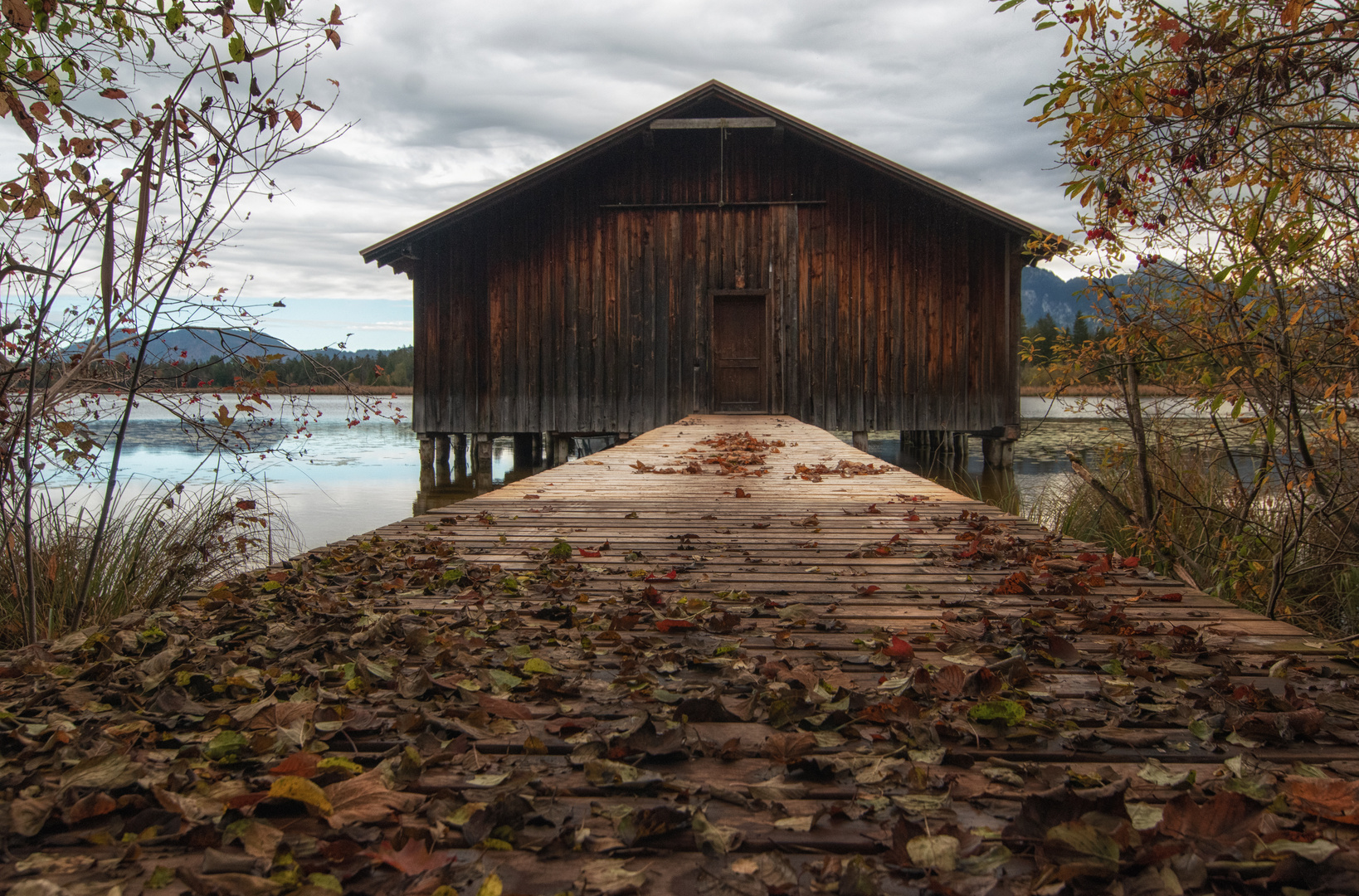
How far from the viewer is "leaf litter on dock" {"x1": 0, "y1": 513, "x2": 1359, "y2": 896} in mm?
1213

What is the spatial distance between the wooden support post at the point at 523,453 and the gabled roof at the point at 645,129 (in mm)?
5328

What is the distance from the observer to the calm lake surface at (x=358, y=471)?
10.1 metres

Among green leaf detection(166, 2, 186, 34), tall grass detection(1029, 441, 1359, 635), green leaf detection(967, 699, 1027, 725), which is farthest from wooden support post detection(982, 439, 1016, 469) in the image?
green leaf detection(967, 699, 1027, 725)

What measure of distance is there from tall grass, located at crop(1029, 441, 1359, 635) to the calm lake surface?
0.62 m

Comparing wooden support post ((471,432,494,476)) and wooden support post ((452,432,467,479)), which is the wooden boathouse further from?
wooden support post ((452,432,467,479))

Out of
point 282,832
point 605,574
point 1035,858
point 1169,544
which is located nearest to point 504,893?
point 282,832

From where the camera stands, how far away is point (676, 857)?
1.27 m

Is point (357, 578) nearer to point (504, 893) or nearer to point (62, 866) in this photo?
point (62, 866)

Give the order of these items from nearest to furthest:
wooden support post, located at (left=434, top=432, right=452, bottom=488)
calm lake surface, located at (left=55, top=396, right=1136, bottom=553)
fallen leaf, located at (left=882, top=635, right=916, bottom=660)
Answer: fallen leaf, located at (left=882, top=635, right=916, bottom=660), calm lake surface, located at (left=55, top=396, right=1136, bottom=553), wooden support post, located at (left=434, top=432, right=452, bottom=488)

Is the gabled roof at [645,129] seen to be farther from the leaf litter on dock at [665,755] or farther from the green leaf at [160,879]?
the green leaf at [160,879]

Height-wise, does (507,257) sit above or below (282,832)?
above

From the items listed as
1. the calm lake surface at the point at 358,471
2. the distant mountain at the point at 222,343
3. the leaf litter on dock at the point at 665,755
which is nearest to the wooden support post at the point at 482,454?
the calm lake surface at the point at 358,471

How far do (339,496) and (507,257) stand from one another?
4678mm

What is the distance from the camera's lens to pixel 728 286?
1395cm
